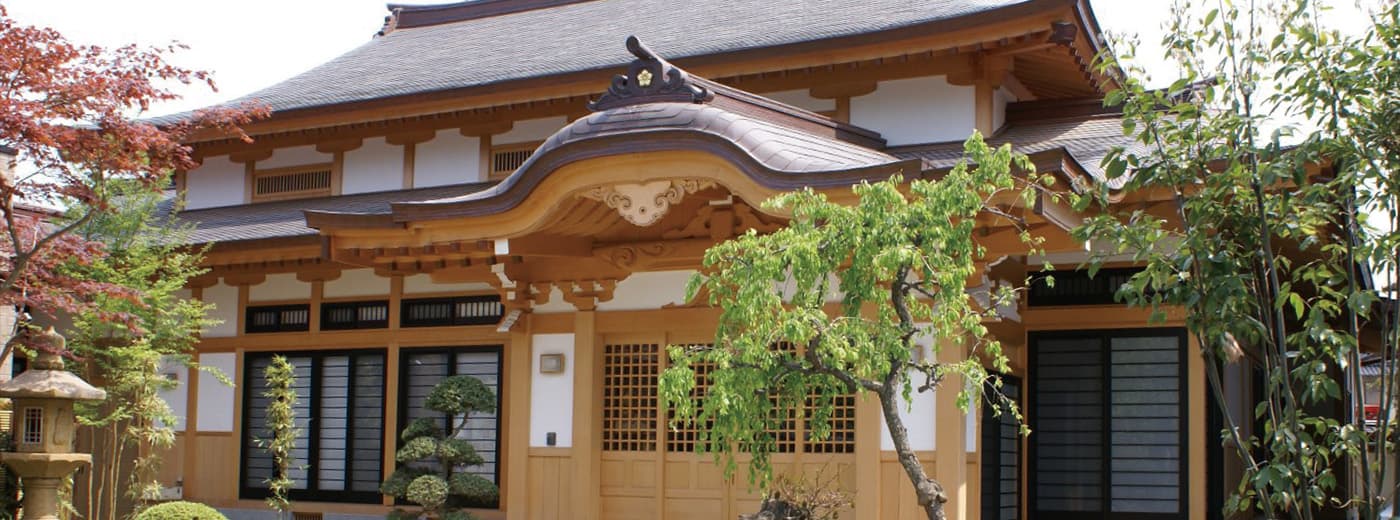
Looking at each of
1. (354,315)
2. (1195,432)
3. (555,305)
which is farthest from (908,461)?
(354,315)

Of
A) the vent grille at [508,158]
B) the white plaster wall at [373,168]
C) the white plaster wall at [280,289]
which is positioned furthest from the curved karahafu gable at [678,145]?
the white plaster wall at [373,168]

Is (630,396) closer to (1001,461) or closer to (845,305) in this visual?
(1001,461)

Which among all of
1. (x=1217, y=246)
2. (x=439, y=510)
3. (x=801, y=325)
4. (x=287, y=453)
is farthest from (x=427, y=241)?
(x=1217, y=246)

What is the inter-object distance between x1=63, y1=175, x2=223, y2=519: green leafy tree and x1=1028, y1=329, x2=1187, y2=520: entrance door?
318 inches

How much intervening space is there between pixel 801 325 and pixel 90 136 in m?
7.86

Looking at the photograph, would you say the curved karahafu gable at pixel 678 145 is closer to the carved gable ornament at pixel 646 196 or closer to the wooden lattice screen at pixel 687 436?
the carved gable ornament at pixel 646 196

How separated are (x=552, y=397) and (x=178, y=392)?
210 inches

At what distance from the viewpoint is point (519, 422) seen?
13.4m

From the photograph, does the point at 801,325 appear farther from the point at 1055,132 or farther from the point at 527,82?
the point at 527,82

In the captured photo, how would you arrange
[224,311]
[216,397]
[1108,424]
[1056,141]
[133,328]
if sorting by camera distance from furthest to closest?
1. [224,311]
2. [216,397]
3. [133,328]
4. [1056,141]
5. [1108,424]

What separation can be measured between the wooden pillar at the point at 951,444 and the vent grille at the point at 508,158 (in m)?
5.88

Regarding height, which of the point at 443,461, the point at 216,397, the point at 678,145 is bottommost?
the point at 443,461

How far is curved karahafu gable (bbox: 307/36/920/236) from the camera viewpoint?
1029cm

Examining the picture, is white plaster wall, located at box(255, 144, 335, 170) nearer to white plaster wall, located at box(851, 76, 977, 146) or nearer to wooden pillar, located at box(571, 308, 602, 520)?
wooden pillar, located at box(571, 308, 602, 520)
